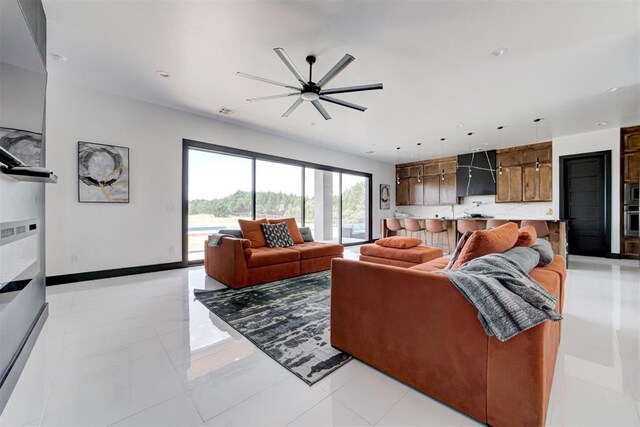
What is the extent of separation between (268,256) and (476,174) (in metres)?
6.72

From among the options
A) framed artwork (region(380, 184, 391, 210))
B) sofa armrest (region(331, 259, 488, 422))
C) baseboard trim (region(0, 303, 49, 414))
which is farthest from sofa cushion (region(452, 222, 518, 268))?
framed artwork (region(380, 184, 391, 210))

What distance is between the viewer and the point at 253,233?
14.0ft

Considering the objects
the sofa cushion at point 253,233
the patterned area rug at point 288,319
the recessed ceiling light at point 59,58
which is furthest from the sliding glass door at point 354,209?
the recessed ceiling light at point 59,58

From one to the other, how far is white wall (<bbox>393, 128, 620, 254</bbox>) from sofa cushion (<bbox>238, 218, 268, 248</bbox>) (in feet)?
21.0

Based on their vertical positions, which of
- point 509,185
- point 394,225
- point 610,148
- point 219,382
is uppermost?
point 610,148

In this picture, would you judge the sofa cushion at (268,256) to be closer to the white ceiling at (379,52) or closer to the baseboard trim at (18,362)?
the baseboard trim at (18,362)

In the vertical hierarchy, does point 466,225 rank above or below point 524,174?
below

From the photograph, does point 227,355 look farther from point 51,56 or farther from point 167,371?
point 51,56

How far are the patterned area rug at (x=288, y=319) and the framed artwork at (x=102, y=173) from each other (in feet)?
7.06

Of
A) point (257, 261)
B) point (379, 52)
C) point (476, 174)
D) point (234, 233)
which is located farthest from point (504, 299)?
point (476, 174)

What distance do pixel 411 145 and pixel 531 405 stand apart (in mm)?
6512

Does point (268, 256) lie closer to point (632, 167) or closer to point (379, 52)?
point (379, 52)

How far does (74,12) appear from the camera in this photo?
2.36 metres

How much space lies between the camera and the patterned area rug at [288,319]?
1832 mm
